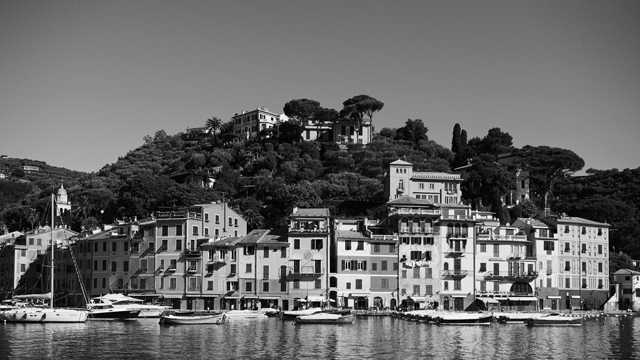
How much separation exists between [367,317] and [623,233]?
149 feet

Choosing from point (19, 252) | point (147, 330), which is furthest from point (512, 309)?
point (19, 252)

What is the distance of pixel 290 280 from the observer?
8488 centimetres

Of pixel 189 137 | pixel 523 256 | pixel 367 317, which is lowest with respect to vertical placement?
pixel 367 317

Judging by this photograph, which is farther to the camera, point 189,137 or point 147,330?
point 189,137

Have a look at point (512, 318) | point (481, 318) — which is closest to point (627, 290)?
point (512, 318)

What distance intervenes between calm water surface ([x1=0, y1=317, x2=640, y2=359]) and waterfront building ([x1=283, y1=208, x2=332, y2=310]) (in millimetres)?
10965

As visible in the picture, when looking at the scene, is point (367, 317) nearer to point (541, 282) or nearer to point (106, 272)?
point (541, 282)

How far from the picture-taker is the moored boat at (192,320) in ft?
231

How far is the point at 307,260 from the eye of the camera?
85.0 metres

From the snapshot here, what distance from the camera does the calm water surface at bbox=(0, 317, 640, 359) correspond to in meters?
50.1

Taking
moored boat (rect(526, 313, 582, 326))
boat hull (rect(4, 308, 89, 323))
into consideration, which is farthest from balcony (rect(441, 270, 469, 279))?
boat hull (rect(4, 308, 89, 323))

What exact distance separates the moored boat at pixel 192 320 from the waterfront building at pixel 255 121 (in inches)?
3104

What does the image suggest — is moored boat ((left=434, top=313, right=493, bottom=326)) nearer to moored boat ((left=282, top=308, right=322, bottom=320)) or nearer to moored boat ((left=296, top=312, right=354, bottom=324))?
moored boat ((left=296, top=312, right=354, bottom=324))

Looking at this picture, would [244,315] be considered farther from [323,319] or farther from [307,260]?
[307,260]
